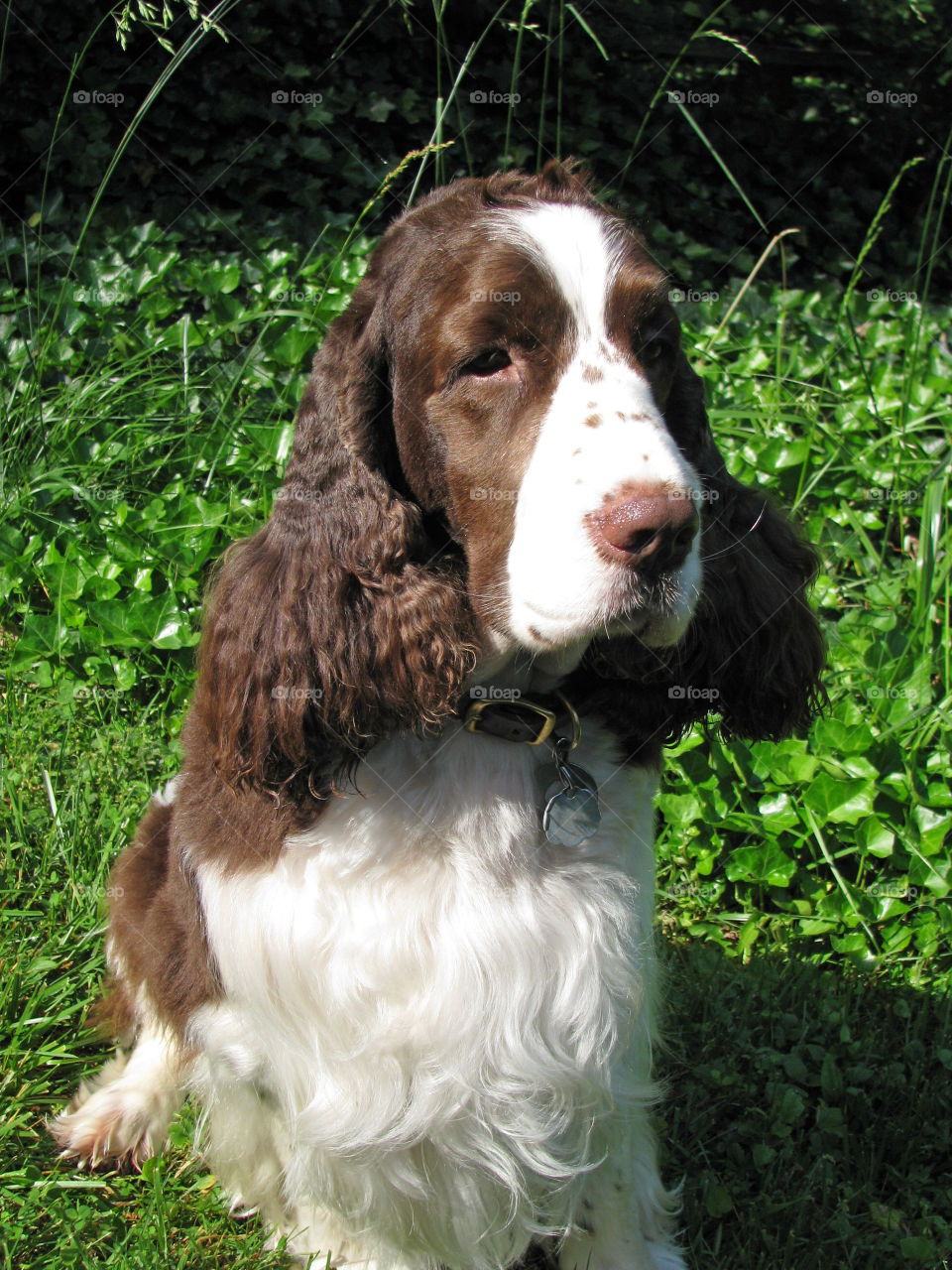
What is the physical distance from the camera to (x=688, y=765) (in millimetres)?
3459

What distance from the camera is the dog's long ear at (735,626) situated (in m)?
2.22

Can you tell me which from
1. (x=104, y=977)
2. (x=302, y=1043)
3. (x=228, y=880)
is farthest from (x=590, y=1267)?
(x=104, y=977)

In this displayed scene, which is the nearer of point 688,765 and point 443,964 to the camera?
point 443,964

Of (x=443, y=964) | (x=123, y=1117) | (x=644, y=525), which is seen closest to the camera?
(x=644, y=525)

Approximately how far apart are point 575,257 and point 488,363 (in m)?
0.22

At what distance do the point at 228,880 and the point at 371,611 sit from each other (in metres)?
0.57

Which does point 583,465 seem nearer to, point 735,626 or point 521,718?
point 521,718

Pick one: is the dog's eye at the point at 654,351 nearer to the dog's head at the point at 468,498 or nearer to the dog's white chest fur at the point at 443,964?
the dog's head at the point at 468,498

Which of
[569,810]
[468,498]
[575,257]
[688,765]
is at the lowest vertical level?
[688,765]

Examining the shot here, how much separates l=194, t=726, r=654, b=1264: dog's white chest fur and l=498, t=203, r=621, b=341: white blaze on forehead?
2.49 feet

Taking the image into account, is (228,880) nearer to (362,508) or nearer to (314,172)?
(362,508)

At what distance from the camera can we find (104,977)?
294cm

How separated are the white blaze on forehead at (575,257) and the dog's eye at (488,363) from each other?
0.13 m

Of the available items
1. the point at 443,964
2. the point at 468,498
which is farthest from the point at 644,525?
the point at 443,964
